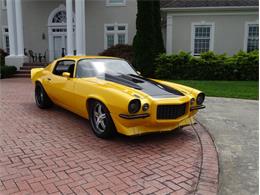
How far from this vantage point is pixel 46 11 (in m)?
20.0

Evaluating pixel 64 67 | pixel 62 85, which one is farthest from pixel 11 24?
A: pixel 62 85

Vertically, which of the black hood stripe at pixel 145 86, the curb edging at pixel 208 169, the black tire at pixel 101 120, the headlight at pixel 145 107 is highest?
the black hood stripe at pixel 145 86

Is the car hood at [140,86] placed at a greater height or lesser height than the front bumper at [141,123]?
greater

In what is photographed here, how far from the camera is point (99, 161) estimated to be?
3.87 metres

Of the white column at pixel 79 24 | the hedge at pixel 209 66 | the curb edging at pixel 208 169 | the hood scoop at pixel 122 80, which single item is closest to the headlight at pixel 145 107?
the hood scoop at pixel 122 80

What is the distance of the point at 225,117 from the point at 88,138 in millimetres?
3486

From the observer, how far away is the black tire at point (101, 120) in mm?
4617

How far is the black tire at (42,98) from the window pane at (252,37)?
14.9 metres

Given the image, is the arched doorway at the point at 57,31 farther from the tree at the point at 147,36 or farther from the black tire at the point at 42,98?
the black tire at the point at 42,98

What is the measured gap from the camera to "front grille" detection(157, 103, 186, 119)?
443 centimetres

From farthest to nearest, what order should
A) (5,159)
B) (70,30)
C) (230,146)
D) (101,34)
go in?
(101,34)
(70,30)
(230,146)
(5,159)

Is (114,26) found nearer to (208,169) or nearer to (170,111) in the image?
(170,111)

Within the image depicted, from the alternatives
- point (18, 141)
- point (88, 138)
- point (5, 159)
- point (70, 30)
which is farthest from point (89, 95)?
point (70, 30)

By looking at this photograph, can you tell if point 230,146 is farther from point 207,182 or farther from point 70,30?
point 70,30
